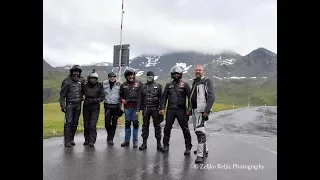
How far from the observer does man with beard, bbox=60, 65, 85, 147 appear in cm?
914

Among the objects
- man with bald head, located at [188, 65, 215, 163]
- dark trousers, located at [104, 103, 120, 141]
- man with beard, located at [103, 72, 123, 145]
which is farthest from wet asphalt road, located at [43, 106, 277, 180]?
man with beard, located at [103, 72, 123, 145]

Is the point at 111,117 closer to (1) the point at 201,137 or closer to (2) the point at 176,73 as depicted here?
(2) the point at 176,73

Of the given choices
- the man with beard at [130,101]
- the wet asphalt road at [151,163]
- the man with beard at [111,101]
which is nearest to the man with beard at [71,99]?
the wet asphalt road at [151,163]

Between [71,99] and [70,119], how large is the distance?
1.95 ft

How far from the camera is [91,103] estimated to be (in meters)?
9.53

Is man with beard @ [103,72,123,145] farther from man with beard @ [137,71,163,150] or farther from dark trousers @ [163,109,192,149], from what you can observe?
dark trousers @ [163,109,192,149]

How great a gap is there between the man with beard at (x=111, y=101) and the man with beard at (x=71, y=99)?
33.9 inches

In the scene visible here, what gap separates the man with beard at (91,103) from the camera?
9422mm

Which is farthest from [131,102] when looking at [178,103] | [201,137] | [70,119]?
[201,137]
